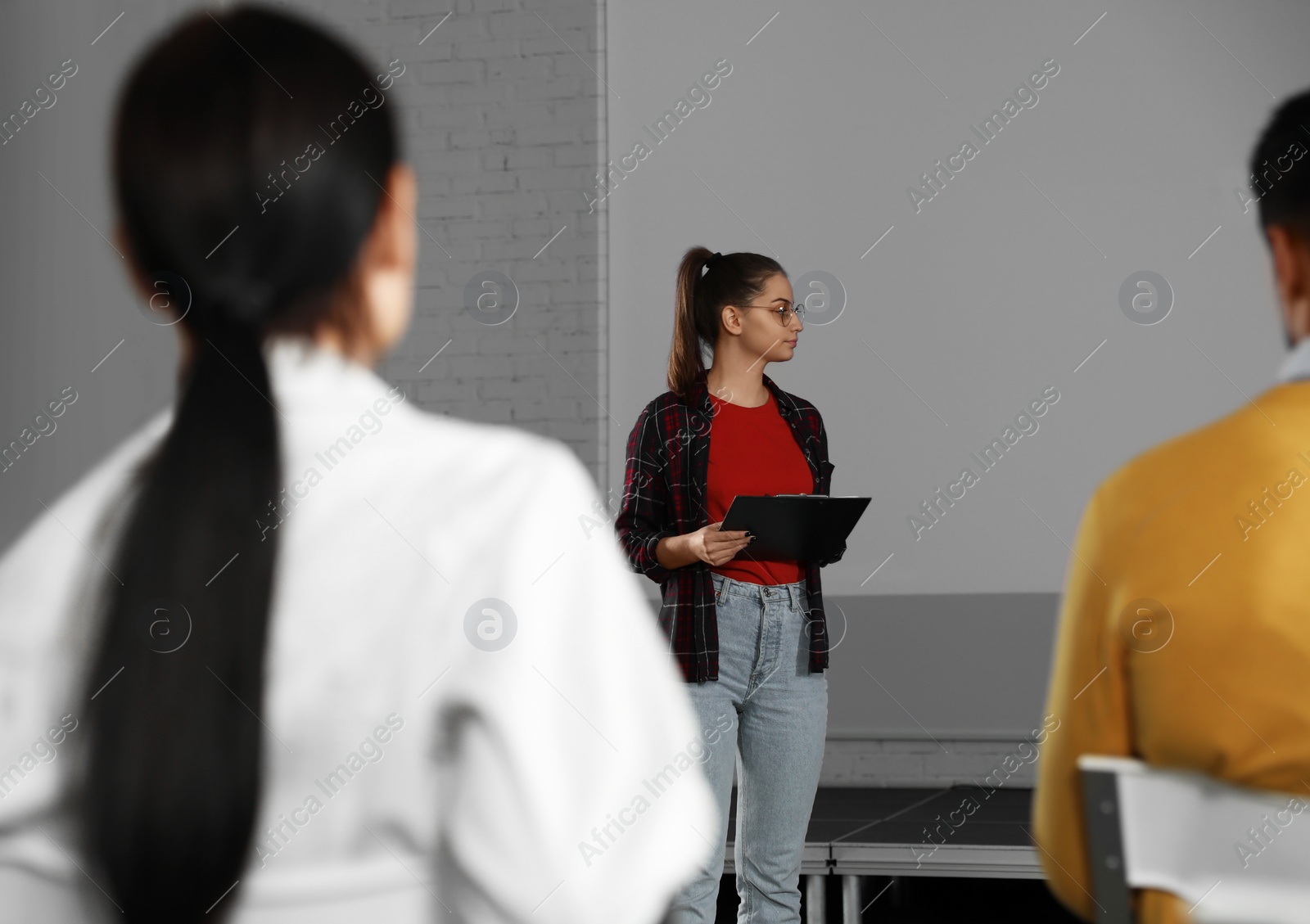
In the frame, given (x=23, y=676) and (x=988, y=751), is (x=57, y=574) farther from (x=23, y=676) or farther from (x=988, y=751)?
(x=988, y=751)

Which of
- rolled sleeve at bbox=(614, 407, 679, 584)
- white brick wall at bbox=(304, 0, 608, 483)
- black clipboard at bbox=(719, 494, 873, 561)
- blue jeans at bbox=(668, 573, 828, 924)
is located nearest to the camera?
black clipboard at bbox=(719, 494, 873, 561)

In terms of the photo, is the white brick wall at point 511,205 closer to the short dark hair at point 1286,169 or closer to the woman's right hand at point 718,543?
the woman's right hand at point 718,543

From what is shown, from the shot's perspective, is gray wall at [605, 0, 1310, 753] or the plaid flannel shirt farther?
gray wall at [605, 0, 1310, 753]

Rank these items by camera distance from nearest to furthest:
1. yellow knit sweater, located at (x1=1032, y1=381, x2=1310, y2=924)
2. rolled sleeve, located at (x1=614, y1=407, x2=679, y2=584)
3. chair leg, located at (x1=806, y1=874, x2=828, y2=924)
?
yellow knit sweater, located at (x1=1032, y1=381, x2=1310, y2=924) < rolled sleeve, located at (x1=614, y1=407, x2=679, y2=584) < chair leg, located at (x1=806, y1=874, x2=828, y2=924)

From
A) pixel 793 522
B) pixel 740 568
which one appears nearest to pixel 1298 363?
pixel 793 522

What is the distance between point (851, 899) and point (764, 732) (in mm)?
1077

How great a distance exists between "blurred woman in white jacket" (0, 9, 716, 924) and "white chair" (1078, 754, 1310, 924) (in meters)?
0.39

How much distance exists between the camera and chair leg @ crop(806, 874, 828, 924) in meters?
2.88

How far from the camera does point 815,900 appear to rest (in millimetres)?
2918

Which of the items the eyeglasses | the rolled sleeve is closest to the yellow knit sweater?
the rolled sleeve

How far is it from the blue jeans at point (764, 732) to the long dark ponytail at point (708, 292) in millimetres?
490

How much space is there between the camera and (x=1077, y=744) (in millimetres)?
906

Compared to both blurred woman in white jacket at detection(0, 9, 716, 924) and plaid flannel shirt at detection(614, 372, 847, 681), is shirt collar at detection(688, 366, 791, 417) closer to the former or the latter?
plaid flannel shirt at detection(614, 372, 847, 681)

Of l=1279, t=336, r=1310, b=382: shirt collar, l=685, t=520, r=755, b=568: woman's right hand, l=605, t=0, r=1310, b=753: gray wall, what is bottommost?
l=1279, t=336, r=1310, b=382: shirt collar
